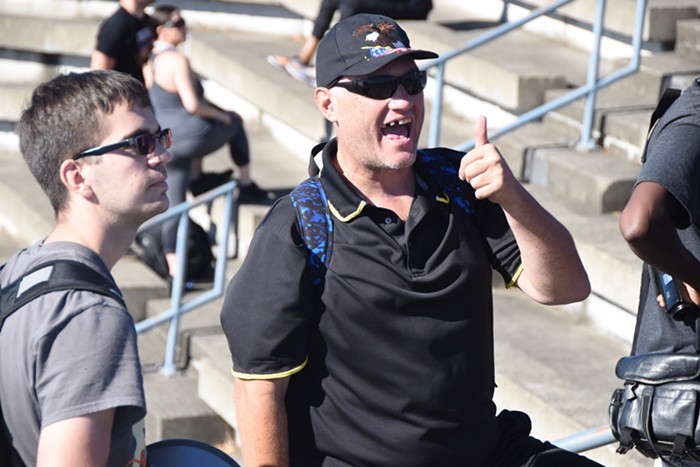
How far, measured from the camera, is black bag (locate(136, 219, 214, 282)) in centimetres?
647

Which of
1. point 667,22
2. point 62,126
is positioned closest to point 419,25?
point 667,22

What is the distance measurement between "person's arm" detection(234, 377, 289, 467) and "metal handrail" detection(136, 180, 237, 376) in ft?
10.8

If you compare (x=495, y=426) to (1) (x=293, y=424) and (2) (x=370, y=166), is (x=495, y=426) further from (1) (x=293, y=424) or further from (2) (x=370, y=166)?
(2) (x=370, y=166)

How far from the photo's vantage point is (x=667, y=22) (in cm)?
648

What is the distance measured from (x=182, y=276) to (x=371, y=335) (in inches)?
137

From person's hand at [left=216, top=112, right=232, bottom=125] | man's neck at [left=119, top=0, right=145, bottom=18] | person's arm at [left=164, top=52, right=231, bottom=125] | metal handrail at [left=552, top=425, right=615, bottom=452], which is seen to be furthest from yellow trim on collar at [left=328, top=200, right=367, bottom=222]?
man's neck at [left=119, top=0, right=145, bottom=18]

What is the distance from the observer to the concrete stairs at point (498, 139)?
188 inches

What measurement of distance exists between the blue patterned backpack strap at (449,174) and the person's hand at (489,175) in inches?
10.4

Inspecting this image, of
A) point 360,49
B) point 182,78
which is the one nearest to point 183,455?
→ point 360,49

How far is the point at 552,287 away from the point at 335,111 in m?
0.63

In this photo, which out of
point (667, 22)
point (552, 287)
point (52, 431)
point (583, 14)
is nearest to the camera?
point (52, 431)

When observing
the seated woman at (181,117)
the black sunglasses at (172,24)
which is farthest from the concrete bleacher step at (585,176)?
the black sunglasses at (172,24)

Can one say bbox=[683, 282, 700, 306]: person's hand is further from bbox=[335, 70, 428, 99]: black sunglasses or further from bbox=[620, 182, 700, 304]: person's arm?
bbox=[335, 70, 428, 99]: black sunglasses

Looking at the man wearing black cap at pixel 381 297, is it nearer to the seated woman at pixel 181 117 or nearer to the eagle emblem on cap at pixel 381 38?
the eagle emblem on cap at pixel 381 38
